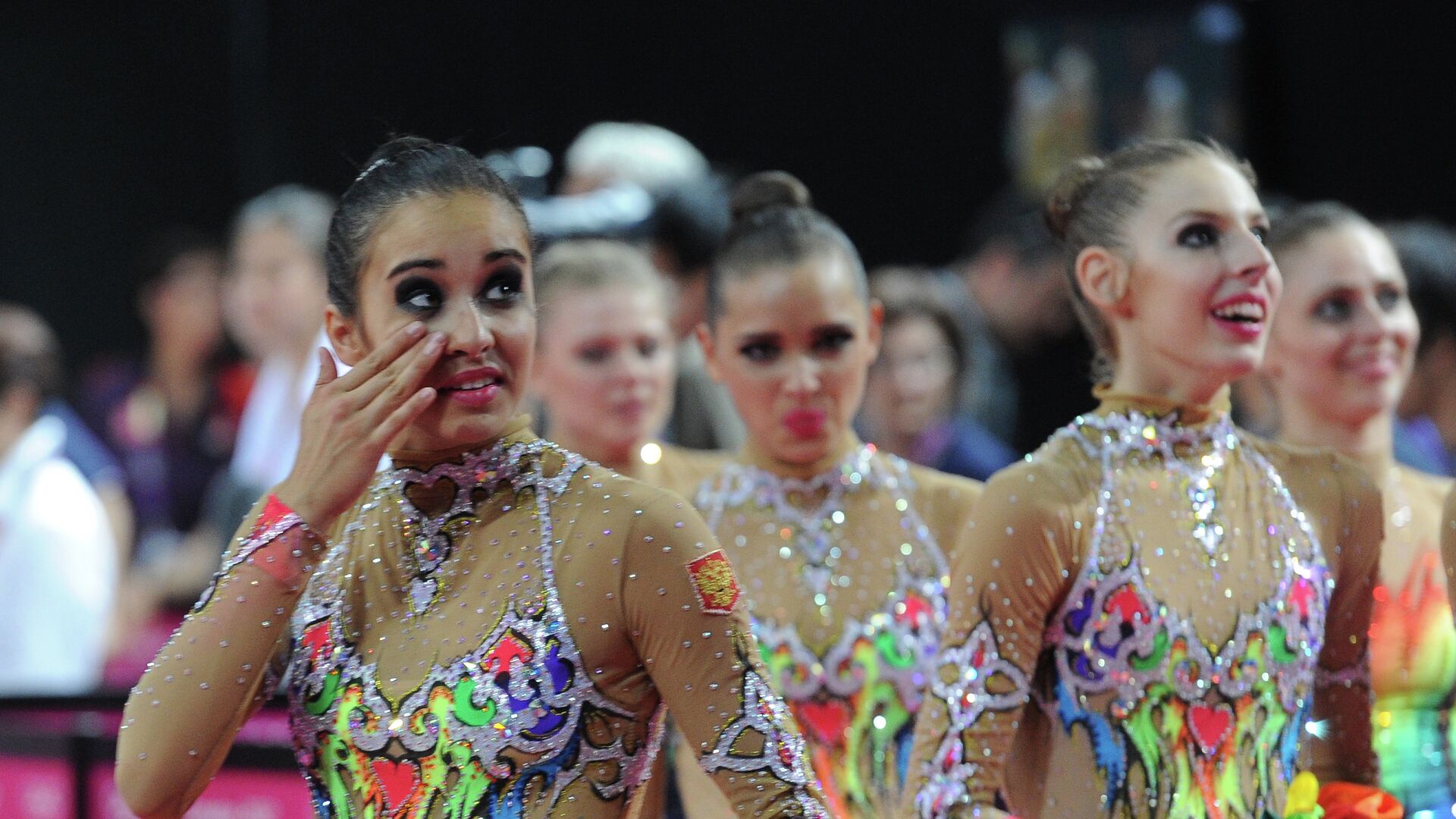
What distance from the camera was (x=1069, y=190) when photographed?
2.92m

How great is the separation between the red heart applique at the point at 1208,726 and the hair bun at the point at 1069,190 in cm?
83

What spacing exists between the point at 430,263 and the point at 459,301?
0.20 ft

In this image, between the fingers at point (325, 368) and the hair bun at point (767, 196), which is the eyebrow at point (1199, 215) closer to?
the hair bun at point (767, 196)

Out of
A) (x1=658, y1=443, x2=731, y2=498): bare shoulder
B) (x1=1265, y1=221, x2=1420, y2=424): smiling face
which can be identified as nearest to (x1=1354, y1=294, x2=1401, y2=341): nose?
(x1=1265, y1=221, x2=1420, y2=424): smiling face

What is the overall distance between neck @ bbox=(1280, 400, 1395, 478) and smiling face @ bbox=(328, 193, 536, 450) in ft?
6.31

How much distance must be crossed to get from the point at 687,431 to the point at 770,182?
4.53 feet

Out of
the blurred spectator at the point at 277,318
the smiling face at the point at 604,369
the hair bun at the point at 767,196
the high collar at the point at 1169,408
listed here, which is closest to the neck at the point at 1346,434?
the high collar at the point at 1169,408

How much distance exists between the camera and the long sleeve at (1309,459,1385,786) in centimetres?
273

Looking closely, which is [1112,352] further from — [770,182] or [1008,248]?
[1008,248]

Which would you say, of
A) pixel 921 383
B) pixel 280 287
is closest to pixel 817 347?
pixel 921 383

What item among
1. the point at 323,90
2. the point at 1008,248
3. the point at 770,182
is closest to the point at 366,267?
the point at 770,182

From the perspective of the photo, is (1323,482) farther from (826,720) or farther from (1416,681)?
(826,720)

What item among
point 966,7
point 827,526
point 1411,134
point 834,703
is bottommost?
point 834,703

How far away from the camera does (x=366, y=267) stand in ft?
7.55
